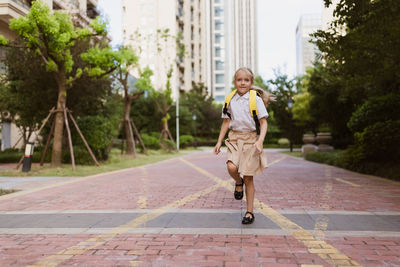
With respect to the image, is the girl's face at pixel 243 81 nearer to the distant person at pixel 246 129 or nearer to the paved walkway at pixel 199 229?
the distant person at pixel 246 129

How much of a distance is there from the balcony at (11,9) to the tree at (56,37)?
405 inches

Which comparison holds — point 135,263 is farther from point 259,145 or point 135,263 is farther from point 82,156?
point 82,156

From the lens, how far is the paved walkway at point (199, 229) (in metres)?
3.06

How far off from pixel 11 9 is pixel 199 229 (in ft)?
71.9

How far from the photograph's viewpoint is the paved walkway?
3.06m

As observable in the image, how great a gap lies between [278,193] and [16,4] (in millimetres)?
20976

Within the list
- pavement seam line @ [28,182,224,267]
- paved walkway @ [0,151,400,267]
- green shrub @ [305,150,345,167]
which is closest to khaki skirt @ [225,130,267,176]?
paved walkway @ [0,151,400,267]

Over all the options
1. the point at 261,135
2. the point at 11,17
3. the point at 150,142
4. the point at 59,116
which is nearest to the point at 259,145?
the point at 261,135

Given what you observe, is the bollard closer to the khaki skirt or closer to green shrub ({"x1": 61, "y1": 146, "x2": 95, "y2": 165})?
green shrub ({"x1": 61, "y1": 146, "x2": 95, "y2": 165})

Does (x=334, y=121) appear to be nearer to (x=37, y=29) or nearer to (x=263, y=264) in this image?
(x=37, y=29)

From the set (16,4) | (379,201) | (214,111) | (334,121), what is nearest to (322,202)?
(379,201)

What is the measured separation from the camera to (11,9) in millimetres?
21078

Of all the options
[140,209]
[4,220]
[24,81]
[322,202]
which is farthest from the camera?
[24,81]

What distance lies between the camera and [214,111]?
49.2 m
